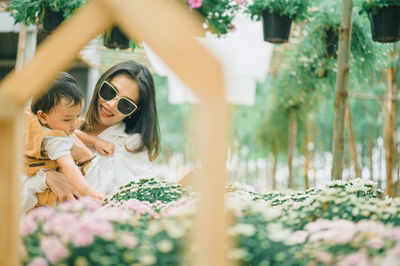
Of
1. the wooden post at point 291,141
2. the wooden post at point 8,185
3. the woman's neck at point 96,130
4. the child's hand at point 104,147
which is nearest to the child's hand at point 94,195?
the child's hand at point 104,147

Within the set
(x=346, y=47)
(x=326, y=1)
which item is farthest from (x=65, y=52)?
(x=326, y=1)

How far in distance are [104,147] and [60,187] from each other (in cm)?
41

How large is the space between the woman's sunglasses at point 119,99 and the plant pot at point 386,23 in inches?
60.2

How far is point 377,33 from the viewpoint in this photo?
2.61 meters

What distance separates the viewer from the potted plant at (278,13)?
2.78m

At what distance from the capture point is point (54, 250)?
0.75 m

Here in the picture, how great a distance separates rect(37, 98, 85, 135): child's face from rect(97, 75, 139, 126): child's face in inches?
12.0

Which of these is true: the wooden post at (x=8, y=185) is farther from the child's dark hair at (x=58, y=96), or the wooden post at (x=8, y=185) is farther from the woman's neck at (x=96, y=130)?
the woman's neck at (x=96, y=130)

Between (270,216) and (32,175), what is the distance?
4.00ft

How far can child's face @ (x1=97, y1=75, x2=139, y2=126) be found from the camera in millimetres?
2068

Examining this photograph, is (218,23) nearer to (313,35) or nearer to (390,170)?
(313,35)

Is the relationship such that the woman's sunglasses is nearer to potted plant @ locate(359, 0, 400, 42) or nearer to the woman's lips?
the woman's lips

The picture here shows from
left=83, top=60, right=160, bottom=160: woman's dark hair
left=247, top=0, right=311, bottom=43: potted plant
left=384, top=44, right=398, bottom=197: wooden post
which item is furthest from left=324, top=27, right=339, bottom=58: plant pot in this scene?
left=83, top=60, right=160, bottom=160: woman's dark hair

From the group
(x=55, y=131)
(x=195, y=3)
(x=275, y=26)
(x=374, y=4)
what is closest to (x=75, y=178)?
(x=55, y=131)
